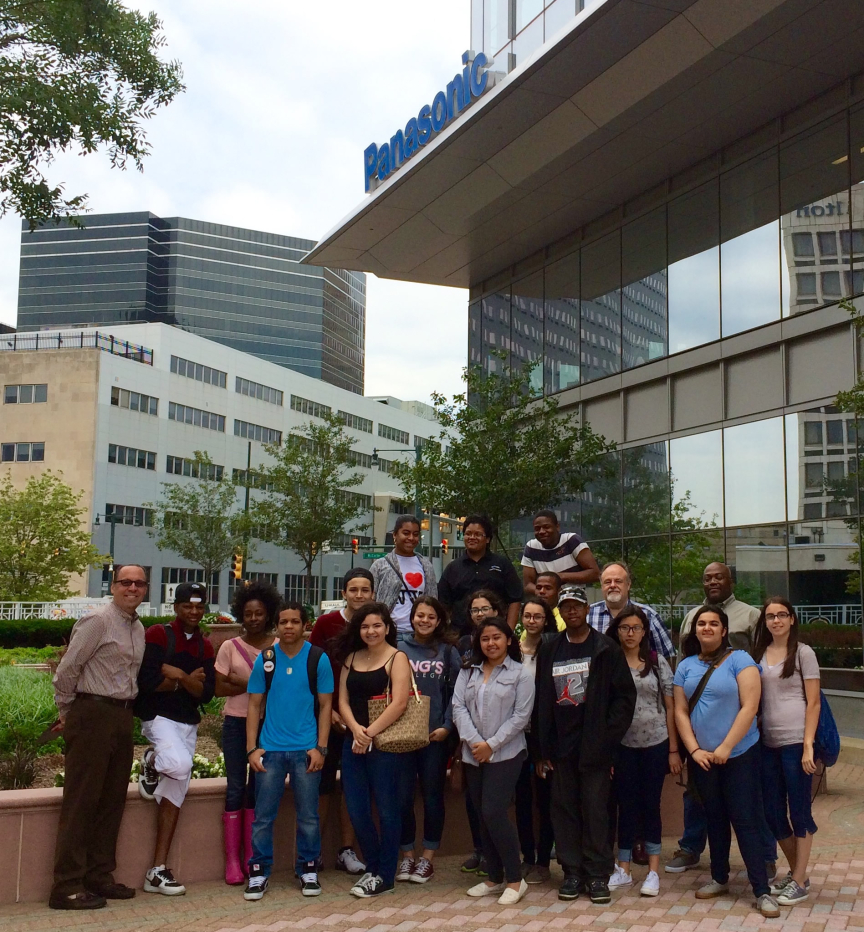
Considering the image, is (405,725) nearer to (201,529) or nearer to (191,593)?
(191,593)

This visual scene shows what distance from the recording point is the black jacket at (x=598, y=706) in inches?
271

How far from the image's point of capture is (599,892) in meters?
6.78

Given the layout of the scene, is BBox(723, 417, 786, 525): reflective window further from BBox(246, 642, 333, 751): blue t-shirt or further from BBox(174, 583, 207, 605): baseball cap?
BBox(174, 583, 207, 605): baseball cap

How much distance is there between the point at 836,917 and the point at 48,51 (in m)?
14.2

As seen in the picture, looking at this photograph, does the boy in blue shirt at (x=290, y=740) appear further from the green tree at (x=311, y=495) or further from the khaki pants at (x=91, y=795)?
the green tree at (x=311, y=495)

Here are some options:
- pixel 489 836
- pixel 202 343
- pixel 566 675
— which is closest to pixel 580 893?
pixel 489 836

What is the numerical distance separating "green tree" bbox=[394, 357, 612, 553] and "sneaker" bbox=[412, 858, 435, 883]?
13.4m

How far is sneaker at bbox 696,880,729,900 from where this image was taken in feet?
22.5

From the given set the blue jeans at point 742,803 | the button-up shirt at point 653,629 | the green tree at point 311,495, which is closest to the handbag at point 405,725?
the button-up shirt at point 653,629

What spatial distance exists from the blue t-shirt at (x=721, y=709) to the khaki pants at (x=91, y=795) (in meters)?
3.60

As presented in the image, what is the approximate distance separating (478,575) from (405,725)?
5.73 ft

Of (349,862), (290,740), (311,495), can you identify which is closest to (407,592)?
(290,740)

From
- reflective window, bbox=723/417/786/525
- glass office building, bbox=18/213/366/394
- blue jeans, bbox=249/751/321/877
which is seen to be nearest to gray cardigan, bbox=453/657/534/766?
blue jeans, bbox=249/751/321/877

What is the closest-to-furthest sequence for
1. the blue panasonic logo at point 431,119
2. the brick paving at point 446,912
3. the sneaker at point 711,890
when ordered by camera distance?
1. the brick paving at point 446,912
2. the sneaker at point 711,890
3. the blue panasonic logo at point 431,119
